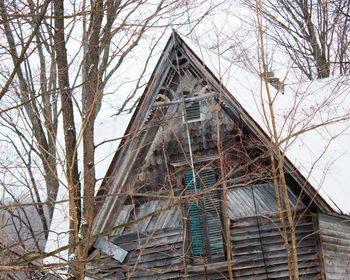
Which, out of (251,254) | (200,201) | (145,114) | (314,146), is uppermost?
(145,114)

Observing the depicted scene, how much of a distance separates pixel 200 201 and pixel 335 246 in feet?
7.91

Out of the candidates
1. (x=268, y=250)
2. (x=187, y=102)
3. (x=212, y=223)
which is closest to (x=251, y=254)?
(x=268, y=250)

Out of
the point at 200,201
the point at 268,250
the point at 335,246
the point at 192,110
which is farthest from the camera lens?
the point at 192,110

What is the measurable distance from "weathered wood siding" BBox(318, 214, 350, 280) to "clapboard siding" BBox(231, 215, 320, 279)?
0.60 feet

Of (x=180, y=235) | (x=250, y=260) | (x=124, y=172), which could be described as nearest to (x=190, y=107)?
(x=124, y=172)

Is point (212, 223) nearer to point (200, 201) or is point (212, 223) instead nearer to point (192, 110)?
point (200, 201)

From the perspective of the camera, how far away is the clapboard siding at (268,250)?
8656 mm

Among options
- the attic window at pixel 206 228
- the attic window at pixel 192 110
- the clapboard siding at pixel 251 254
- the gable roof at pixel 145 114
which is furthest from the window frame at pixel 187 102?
the clapboard siding at pixel 251 254

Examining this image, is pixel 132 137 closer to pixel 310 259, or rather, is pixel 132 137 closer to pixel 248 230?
pixel 248 230

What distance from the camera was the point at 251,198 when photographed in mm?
9062

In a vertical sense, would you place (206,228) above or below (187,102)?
below

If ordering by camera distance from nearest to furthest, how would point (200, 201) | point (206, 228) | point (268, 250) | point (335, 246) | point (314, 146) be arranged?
point (335, 246)
point (268, 250)
point (206, 228)
point (200, 201)
point (314, 146)

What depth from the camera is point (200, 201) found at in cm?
908

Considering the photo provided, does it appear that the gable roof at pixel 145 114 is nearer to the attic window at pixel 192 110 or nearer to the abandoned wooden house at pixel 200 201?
the abandoned wooden house at pixel 200 201
